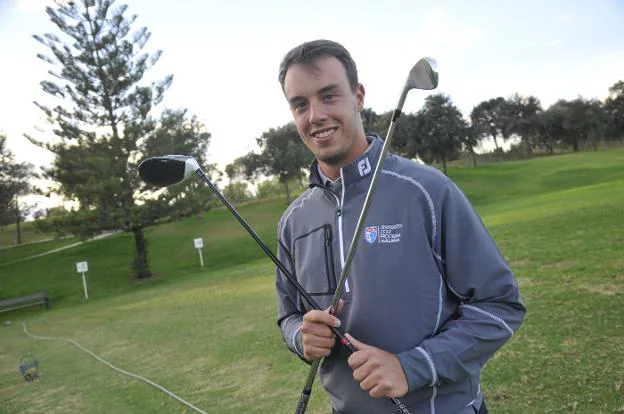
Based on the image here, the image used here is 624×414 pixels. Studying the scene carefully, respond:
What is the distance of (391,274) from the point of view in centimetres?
193

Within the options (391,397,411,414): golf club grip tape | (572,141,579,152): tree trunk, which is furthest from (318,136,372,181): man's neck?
(572,141,579,152): tree trunk

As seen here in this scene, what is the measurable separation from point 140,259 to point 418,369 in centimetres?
→ 2787

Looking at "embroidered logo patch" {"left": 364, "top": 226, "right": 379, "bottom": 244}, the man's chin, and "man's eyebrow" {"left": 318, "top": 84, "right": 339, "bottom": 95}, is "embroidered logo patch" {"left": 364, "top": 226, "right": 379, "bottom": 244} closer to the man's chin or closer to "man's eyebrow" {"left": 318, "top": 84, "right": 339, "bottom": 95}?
the man's chin

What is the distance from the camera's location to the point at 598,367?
4664 millimetres

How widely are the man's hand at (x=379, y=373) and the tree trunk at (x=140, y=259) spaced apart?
90.6 feet

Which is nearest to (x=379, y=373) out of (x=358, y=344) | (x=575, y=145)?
(x=358, y=344)

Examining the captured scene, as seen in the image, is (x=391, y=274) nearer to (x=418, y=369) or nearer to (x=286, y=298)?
(x=418, y=369)

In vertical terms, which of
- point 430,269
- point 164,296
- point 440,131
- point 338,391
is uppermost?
point 440,131

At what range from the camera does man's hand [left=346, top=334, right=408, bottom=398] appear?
176cm

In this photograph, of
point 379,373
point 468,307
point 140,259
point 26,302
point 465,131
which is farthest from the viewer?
point 465,131

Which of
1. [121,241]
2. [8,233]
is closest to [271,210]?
[121,241]

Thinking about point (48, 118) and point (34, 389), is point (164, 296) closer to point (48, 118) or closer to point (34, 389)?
point (34, 389)

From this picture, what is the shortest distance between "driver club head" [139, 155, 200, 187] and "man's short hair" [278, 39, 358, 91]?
0.59 meters

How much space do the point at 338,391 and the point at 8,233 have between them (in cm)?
6526
